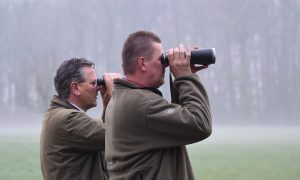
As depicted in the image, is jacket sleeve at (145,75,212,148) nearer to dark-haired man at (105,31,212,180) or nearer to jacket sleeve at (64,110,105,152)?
dark-haired man at (105,31,212,180)

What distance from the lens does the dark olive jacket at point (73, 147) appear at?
3.28 meters

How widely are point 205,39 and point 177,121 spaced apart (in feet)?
194

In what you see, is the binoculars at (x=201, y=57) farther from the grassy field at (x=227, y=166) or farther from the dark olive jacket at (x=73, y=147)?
the grassy field at (x=227, y=166)

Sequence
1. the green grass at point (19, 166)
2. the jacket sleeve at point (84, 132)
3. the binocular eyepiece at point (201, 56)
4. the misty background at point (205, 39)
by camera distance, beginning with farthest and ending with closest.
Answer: the misty background at point (205, 39)
the green grass at point (19, 166)
the jacket sleeve at point (84, 132)
the binocular eyepiece at point (201, 56)

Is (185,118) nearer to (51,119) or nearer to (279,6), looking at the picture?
(51,119)

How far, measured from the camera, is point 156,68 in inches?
103

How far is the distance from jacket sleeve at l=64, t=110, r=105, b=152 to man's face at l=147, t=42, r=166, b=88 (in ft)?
2.30

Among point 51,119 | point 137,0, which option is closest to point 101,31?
point 137,0

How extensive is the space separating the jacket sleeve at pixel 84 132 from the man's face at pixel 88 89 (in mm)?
223

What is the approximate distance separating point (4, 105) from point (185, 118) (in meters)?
59.1

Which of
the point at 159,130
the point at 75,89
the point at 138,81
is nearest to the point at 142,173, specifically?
the point at 159,130

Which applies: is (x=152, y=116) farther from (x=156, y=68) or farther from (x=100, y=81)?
(x=100, y=81)

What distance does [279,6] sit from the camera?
Answer: 2329 inches

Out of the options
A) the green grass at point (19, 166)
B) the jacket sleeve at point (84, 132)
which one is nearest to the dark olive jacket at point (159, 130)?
the jacket sleeve at point (84, 132)
